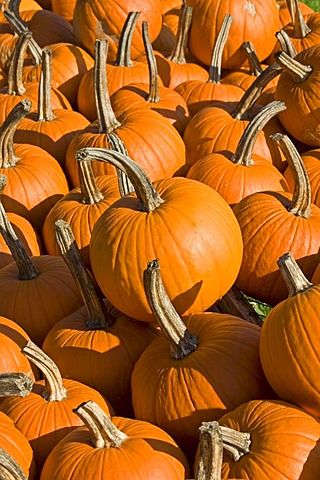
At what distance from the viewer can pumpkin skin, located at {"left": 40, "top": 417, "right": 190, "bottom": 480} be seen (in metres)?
1.67

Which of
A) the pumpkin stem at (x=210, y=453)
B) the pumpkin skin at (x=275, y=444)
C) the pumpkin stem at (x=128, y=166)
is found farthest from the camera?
the pumpkin stem at (x=128, y=166)

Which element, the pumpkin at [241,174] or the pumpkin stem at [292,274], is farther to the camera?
the pumpkin at [241,174]

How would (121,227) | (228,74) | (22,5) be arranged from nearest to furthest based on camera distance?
1. (121,227)
2. (228,74)
3. (22,5)

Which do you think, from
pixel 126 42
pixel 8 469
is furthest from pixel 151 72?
pixel 8 469

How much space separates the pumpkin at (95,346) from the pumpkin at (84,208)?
1.32 feet

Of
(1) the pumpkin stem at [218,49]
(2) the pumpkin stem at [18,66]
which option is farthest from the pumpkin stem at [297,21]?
(2) the pumpkin stem at [18,66]

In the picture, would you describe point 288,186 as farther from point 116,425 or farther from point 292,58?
point 116,425

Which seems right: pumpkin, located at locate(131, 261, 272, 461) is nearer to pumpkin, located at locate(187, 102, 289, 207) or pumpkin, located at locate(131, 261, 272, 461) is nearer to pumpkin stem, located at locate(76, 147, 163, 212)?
pumpkin stem, located at locate(76, 147, 163, 212)

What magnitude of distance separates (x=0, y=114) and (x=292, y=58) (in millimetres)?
1309

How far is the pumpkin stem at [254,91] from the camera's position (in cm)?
311

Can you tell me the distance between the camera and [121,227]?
2184mm

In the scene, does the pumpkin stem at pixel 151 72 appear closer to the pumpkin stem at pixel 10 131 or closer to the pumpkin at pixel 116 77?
the pumpkin at pixel 116 77

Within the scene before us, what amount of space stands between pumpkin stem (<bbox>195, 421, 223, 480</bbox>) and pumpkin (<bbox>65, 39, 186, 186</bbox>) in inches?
66.3

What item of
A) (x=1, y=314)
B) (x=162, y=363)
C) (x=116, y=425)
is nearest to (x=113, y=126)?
(x=1, y=314)
